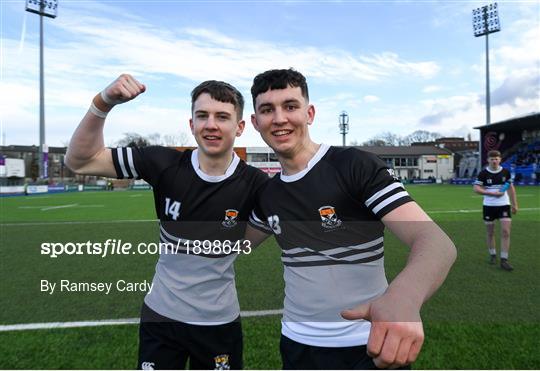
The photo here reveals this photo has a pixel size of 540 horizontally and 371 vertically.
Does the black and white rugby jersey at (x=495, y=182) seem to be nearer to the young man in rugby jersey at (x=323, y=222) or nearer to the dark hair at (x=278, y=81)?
the young man in rugby jersey at (x=323, y=222)

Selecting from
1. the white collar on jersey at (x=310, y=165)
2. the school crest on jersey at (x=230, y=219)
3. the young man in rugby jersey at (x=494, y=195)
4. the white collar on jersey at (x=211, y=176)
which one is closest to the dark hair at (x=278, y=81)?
the white collar on jersey at (x=310, y=165)

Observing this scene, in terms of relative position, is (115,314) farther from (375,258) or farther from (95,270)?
(375,258)

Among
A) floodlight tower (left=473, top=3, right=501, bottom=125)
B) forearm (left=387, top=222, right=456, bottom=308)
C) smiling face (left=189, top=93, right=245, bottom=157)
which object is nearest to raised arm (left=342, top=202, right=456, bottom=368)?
forearm (left=387, top=222, right=456, bottom=308)

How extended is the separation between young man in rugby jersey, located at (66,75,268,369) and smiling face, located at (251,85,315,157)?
1.55ft

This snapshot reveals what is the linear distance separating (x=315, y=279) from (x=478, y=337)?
3.07m

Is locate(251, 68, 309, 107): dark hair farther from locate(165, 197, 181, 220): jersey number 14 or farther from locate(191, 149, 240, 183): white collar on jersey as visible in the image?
locate(165, 197, 181, 220): jersey number 14

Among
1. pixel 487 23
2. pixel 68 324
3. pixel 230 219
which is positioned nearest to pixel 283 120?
pixel 230 219

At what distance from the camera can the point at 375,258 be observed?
190cm

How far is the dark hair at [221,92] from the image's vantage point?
2.46m

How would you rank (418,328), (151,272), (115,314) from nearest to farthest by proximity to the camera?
1. (418,328)
2. (115,314)
3. (151,272)

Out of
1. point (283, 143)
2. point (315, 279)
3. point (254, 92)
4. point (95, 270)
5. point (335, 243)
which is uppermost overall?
point (254, 92)

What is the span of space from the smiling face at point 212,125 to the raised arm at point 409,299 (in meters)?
1.29

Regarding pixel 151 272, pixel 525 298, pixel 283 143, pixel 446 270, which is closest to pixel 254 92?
pixel 283 143

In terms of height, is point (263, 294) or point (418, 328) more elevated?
point (418, 328)
